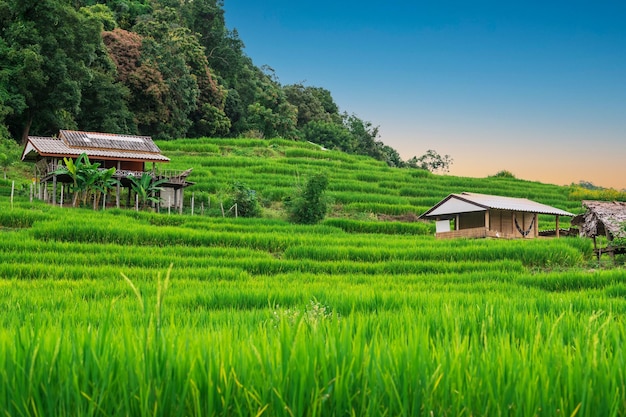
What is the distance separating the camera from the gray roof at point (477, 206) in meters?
24.0

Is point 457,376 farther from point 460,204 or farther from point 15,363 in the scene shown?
point 460,204

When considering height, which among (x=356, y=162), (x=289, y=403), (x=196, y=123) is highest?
(x=196, y=123)

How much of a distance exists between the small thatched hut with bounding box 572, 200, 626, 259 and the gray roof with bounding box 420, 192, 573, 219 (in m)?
3.41

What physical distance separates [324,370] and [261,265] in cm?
1359

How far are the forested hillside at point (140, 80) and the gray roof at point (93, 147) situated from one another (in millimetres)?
5046

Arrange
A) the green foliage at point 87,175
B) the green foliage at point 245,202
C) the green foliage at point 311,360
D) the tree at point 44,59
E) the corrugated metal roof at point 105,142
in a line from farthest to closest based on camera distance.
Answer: the tree at point 44,59, the corrugated metal roof at point 105,142, the green foliage at point 245,202, the green foliage at point 87,175, the green foliage at point 311,360

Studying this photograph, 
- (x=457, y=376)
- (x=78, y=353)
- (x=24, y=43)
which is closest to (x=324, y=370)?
(x=457, y=376)

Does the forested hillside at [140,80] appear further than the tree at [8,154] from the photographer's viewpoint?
Yes

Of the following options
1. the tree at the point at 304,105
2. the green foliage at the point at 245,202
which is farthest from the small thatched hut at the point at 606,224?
the tree at the point at 304,105

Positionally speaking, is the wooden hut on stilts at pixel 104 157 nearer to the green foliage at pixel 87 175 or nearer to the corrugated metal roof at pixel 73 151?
the corrugated metal roof at pixel 73 151

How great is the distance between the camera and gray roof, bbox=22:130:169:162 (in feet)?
92.0

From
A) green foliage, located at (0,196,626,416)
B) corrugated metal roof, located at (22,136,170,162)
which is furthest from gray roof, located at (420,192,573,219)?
green foliage, located at (0,196,626,416)

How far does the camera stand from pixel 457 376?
1787 mm

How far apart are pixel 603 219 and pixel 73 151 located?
23.1m
